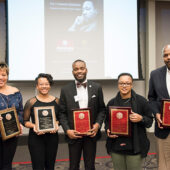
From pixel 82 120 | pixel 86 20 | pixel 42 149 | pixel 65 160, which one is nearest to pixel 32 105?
pixel 42 149

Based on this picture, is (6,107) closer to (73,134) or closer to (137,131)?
(73,134)

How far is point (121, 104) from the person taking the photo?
2170mm

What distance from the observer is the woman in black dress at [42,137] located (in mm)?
2281

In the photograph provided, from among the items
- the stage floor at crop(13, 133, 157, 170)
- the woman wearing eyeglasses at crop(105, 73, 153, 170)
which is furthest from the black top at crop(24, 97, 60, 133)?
the stage floor at crop(13, 133, 157, 170)

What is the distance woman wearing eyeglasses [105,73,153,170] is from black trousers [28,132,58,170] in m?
0.68

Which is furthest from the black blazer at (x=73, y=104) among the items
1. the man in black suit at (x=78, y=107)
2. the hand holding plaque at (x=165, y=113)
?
the hand holding plaque at (x=165, y=113)

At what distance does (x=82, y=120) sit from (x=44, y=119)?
44 centimetres

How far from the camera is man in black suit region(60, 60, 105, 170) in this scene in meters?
2.30

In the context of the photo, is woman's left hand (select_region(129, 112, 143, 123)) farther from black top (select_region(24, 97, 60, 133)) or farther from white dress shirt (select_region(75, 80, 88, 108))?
black top (select_region(24, 97, 60, 133))

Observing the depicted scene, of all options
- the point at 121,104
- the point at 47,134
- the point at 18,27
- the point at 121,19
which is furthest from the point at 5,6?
the point at 121,104

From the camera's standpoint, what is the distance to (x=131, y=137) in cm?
211

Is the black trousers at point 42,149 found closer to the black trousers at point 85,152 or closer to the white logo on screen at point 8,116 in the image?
the black trousers at point 85,152

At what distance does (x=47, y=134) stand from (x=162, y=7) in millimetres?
4928

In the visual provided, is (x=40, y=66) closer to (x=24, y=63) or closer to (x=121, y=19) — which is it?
(x=24, y=63)
